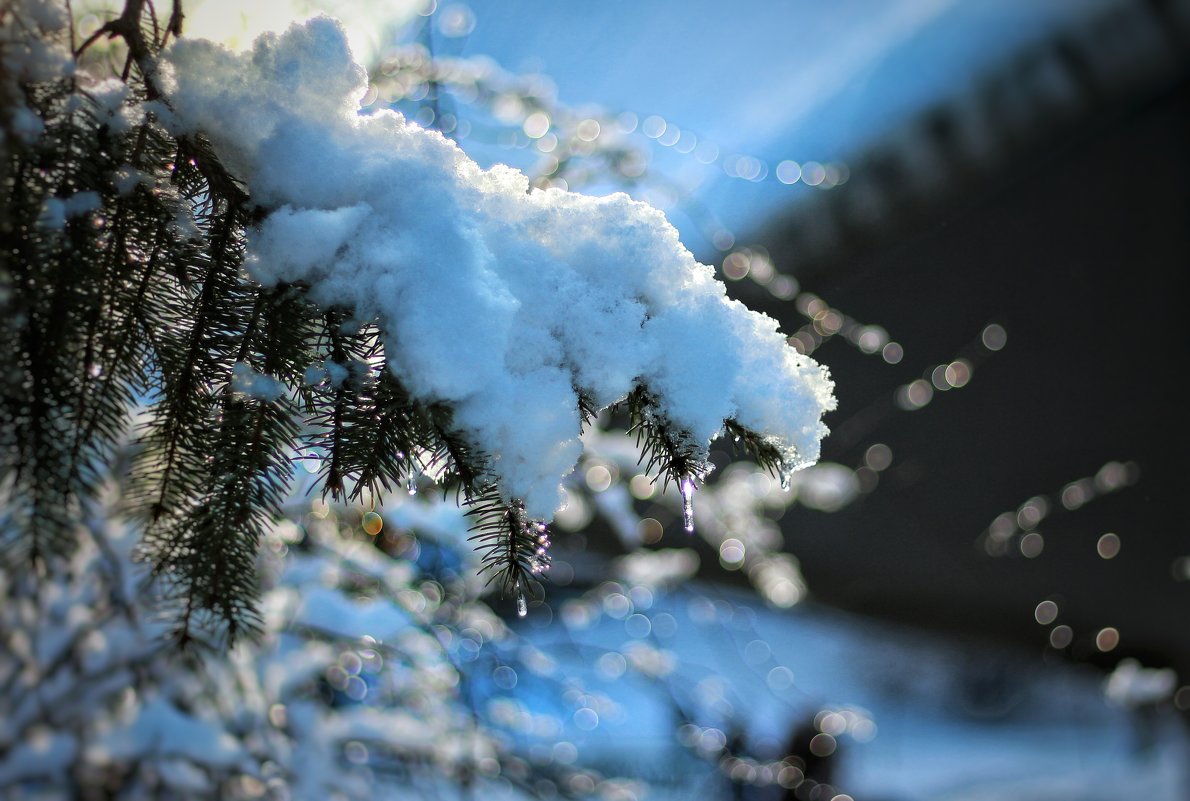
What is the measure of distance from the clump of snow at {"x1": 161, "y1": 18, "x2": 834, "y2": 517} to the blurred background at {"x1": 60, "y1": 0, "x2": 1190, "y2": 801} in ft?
1.36

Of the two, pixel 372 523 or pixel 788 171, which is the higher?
pixel 788 171

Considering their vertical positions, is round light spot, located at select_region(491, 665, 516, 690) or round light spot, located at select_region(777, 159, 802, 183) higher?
round light spot, located at select_region(777, 159, 802, 183)

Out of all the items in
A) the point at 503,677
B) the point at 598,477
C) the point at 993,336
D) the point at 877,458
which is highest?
the point at 993,336

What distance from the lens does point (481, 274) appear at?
22.2 inches

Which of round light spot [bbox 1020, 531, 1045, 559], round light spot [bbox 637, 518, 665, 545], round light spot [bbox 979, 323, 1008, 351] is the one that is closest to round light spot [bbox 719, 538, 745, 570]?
round light spot [bbox 637, 518, 665, 545]

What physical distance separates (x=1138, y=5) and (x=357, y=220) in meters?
3.22

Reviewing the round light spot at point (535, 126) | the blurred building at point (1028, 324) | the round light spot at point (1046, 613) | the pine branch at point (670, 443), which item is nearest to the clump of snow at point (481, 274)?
the pine branch at point (670, 443)

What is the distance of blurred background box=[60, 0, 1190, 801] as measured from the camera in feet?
6.23

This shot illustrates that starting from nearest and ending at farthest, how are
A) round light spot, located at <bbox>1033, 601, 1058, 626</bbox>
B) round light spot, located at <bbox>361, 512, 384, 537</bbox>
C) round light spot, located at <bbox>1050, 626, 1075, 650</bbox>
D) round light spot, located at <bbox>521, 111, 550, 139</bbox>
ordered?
1. round light spot, located at <bbox>521, 111, 550, 139</bbox>
2. round light spot, located at <bbox>361, 512, 384, 537</bbox>
3. round light spot, located at <bbox>1050, 626, 1075, 650</bbox>
4. round light spot, located at <bbox>1033, 601, 1058, 626</bbox>

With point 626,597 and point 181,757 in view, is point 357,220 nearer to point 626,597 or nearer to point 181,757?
point 181,757

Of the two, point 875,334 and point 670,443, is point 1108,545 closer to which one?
point 875,334

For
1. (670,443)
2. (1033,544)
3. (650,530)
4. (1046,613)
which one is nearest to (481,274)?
(670,443)

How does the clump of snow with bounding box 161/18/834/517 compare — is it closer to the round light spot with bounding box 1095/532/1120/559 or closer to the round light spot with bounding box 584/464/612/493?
the round light spot with bounding box 584/464/612/493

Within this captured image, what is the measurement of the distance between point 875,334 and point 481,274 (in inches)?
54.6
